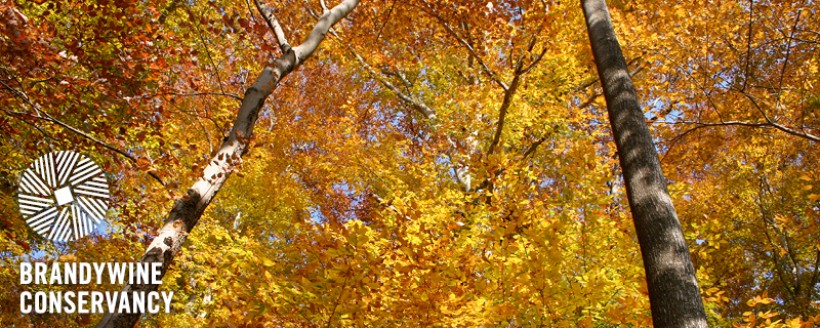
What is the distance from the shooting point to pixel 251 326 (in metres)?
4.25

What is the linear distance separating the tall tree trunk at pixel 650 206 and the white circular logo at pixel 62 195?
280 inches

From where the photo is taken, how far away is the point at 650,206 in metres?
3.22

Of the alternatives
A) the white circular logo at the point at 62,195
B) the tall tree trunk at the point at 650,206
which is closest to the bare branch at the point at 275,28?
the tall tree trunk at the point at 650,206

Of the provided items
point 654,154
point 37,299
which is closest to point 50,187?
point 37,299

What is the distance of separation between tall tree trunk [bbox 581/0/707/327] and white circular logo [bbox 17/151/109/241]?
711cm

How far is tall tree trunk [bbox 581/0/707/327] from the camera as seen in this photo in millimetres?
2840

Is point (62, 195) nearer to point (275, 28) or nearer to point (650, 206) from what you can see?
point (275, 28)

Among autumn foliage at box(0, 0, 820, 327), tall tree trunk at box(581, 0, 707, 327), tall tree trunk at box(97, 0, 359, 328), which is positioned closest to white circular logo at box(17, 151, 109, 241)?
autumn foliage at box(0, 0, 820, 327)

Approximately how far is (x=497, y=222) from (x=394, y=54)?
333 inches

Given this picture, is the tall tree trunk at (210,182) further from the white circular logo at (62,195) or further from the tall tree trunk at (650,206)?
the white circular logo at (62,195)

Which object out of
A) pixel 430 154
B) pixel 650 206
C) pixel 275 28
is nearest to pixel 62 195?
pixel 275 28

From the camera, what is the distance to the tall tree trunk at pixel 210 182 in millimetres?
3245

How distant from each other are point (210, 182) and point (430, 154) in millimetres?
5661

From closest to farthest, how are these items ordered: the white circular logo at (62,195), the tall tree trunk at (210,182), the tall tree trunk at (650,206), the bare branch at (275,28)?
the tall tree trunk at (650,206), the tall tree trunk at (210,182), the bare branch at (275,28), the white circular logo at (62,195)
